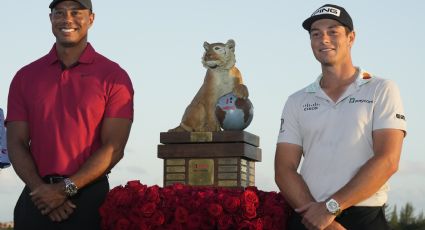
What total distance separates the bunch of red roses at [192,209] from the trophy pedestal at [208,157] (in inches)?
264

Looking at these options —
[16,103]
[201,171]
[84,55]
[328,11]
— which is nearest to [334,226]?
[328,11]

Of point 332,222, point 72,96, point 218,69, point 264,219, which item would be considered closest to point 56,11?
point 72,96

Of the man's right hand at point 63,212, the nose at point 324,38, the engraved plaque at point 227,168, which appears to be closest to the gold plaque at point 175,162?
the engraved plaque at point 227,168

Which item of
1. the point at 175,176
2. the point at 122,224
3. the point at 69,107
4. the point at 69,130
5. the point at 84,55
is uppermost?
the point at 84,55

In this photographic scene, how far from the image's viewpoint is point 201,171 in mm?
10852

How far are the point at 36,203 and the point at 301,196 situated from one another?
4.17 feet

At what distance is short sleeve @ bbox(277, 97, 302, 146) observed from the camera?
11.5ft

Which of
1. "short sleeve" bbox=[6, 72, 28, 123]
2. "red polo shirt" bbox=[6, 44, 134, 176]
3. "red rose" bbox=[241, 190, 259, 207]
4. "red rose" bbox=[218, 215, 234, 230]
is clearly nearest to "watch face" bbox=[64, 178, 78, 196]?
"red polo shirt" bbox=[6, 44, 134, 176]

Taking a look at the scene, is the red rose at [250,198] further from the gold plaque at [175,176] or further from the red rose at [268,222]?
the gold plaque at [175,176]

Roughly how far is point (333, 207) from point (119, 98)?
1176mm

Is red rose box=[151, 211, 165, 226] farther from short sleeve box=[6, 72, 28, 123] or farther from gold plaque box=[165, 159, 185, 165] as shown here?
gold plaque box=[165, 159, 185, 165]

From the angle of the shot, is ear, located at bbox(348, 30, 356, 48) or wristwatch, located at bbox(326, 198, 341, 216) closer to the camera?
wristwatch, located at bbox(326, 198, 341, 216)

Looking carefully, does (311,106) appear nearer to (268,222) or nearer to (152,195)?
(268,222)

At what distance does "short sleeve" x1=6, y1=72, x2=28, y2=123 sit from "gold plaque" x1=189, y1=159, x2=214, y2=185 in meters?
6.98
